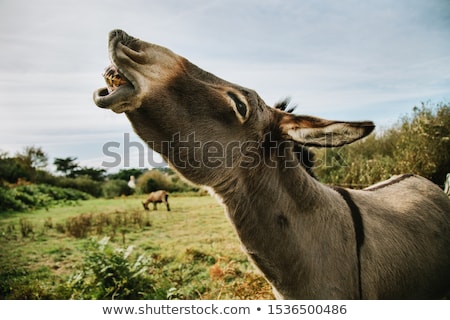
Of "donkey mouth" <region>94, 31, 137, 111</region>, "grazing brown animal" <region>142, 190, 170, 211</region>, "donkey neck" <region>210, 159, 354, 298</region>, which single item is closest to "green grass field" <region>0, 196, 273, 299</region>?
"grazing brown animal" <region>142, 190, 170, 211</region>

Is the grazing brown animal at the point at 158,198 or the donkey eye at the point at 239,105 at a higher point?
the donkey eye at the point at 239,105

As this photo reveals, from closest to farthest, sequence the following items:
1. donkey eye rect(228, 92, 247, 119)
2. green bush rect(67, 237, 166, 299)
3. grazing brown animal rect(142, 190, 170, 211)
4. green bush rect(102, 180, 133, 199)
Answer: donkey eye rect(228, 92, 247, 119) < green bush rect(67, 237, 166, 299) < grazing brown animal rect(142, 190, 170, 211) < green bush rect(102, 180, 133, 199)

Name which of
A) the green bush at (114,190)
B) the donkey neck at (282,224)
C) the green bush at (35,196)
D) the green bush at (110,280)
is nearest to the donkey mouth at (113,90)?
the donkey neck at (282,224)

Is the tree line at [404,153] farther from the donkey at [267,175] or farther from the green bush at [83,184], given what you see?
the green bush at [83,184]

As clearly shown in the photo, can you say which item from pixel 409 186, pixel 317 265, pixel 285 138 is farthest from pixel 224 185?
pixel 409 186

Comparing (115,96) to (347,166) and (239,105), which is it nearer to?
(239,105)

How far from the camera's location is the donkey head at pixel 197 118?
1.61 m

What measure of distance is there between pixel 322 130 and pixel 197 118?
659mm

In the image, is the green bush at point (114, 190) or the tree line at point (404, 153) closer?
the tree line at point (404, 153)

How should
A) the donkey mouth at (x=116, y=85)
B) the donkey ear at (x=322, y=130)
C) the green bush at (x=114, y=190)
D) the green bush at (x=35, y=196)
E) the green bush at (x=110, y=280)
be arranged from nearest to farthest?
the donkey mouth at (x=116, y=85), the donkey ear at (x=322, y=130), the green bush at (x=110, y=280), the green bush at (x=35, y=196), the green bush at (x=114, y=190)

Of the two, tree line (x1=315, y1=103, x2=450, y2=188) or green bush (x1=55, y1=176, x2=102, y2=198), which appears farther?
green bush (x1=55, y1=176, x2=102, y2=198)

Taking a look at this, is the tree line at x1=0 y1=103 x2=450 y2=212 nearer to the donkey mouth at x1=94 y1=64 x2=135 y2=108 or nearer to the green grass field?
the green grass field

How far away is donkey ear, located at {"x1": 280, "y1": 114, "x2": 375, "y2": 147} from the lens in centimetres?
166
